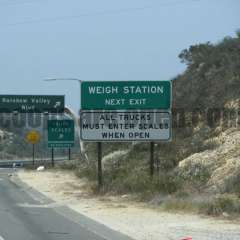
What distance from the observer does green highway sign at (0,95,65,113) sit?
273ft

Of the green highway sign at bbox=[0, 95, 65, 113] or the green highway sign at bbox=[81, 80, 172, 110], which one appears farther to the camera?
the green highway sign at bbox=[0, 95, 65, 113]

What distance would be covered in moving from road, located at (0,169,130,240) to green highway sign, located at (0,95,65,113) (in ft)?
177

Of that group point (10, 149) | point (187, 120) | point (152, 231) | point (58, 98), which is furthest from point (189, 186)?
point (10, 149)

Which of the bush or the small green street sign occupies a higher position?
the small green street sign

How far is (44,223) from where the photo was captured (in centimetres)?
2022

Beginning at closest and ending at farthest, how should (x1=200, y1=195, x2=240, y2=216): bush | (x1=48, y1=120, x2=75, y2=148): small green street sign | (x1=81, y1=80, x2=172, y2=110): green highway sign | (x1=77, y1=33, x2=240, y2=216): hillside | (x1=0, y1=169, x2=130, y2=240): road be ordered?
(x1=0, y1=169, x2=130, y2=240): road, (x1=200, y1=195, x2=240, y2=216): bush, (x1=77, y1=33, x2=240, y2=216): hillside, (x1=81, y1=80, x2=172, y2=110): green highway sign, (x1=48, y1=120, x2=75, y2=148): small green street sign

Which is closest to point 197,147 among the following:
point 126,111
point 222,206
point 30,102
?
point 126,111

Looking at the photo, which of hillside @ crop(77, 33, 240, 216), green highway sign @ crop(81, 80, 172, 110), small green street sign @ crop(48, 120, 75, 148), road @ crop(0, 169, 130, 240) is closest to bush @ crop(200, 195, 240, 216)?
hillside @ crop(77, 33, 240, 216)

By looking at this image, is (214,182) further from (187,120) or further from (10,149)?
(10,149)

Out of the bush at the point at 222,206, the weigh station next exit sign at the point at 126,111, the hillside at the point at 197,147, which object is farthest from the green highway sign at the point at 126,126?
the bush at the point at 222,206

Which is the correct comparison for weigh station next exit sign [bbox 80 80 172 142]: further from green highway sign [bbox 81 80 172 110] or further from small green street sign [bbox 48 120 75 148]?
small green street sign [bbox 48 120 75 148]

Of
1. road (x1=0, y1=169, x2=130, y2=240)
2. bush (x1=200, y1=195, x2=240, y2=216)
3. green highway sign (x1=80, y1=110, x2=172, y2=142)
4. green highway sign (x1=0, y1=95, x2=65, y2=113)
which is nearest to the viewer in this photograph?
road (x1=0, y1=169, x2=130, y2=240)

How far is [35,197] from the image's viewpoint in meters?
30.7

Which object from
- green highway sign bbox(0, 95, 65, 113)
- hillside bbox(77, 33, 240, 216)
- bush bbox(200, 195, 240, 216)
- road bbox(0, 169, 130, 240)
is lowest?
road bbox(0, 169, 130, 240)
